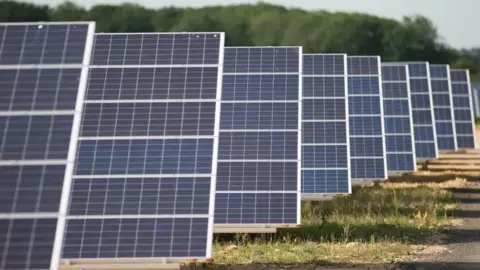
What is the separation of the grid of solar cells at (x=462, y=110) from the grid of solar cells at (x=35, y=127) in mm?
37065

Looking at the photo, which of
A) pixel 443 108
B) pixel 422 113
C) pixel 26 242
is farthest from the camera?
pixel 443 108

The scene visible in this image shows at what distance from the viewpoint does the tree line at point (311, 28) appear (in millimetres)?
65750

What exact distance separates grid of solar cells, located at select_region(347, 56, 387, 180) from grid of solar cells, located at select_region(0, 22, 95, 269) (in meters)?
16.5

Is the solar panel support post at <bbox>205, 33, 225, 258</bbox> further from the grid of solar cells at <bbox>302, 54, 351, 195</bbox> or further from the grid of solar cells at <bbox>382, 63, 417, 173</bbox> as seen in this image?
the grid of solar cells at <bbox>382, 63, 417, 173</bbox>

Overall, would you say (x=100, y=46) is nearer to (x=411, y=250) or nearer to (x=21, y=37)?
(x=21, y=37)

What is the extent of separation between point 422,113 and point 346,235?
926 inches

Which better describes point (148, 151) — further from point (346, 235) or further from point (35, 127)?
point (346, 235)

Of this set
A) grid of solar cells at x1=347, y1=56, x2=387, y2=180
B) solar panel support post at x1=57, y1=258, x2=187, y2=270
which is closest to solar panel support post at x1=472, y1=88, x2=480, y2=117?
grid of solar cells at x1=347, y1=56, x2=387, y2=180

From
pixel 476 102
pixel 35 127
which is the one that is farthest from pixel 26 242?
pixel 476 102

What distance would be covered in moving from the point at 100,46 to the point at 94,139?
2.95m

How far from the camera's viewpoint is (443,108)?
4650 cm

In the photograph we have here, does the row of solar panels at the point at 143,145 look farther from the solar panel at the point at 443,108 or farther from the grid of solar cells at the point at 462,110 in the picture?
the grid of solar cells at the point at 462,110

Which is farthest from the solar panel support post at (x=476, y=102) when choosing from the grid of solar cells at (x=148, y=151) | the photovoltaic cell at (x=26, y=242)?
the photovoltaic cell at (x=26, y=242)

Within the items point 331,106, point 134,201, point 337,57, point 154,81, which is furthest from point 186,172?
point 337,57
